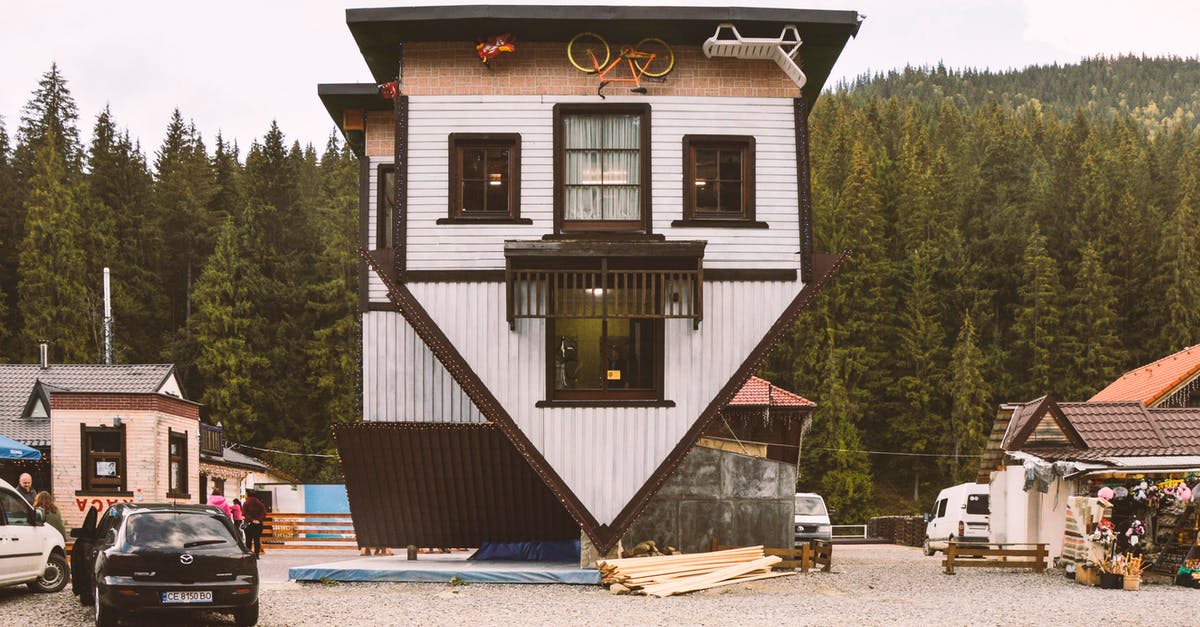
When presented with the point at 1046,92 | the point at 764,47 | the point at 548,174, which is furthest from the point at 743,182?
the point at 1046,92

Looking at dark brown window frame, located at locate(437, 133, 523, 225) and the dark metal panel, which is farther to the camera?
the dark metal panel

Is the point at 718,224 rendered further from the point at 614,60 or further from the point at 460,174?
the point at 460,174

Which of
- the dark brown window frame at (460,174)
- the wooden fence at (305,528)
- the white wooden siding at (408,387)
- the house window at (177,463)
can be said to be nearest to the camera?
the dark brown window frame at (460,174)

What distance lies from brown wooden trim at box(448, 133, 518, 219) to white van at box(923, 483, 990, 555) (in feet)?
65.8

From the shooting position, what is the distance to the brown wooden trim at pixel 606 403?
22.7 meters

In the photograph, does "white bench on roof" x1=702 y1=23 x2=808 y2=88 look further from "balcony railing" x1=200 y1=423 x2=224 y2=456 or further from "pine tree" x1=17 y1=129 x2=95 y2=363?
"pine tree" x1=17 y1=129 x2=95 y2=363

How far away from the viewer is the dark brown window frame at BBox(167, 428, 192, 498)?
4003 cm

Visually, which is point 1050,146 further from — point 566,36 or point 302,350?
point 566,36

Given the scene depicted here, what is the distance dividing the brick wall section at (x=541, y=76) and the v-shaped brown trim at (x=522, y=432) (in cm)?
328

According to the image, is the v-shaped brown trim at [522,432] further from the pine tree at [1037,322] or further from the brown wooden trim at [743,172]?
the pine tree at [1037,322]

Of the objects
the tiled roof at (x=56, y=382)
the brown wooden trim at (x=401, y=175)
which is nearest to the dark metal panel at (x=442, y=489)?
Result: the brown wooden trim at (x=401, y=175)

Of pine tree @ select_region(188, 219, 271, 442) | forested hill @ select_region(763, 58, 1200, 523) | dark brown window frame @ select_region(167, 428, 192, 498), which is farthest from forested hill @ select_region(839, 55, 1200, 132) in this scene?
dark brown window frame @ select_region(167, 428, 192, 498)

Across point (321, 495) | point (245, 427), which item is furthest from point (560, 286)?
point (245, 427)

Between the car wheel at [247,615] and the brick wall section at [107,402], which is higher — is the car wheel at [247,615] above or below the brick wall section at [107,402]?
below
